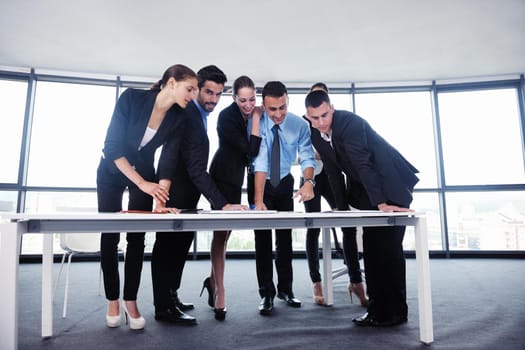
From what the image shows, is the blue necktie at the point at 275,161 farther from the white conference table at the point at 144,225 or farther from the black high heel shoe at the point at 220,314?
the black high heel shoe at the point at 220,314

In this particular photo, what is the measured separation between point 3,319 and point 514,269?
450cm

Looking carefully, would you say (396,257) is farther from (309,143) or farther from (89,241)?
(89,241)

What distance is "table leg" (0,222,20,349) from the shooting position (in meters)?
0.94

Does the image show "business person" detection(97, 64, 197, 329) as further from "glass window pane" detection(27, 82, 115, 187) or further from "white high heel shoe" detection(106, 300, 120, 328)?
"glass window pane" detection(27, 82, 115, 187)

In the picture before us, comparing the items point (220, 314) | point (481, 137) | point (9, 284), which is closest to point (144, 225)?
point (9, 284)

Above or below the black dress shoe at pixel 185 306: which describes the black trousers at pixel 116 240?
above

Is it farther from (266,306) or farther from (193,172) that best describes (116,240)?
(266,306)

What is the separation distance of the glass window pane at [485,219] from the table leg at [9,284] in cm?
525

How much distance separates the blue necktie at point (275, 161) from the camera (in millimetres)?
2035

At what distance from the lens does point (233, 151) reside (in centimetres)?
203

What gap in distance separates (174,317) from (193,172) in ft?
2.54

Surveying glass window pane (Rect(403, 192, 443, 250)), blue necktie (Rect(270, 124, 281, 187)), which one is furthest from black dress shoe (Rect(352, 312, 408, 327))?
glass window pane (Rect(403, 192, 443, 250))

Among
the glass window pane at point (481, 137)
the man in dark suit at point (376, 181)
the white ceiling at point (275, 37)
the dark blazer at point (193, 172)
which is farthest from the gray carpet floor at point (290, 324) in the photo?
the white ceiling at point (275, 37)

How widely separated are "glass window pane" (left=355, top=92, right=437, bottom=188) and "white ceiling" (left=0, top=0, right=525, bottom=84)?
1.19ft
